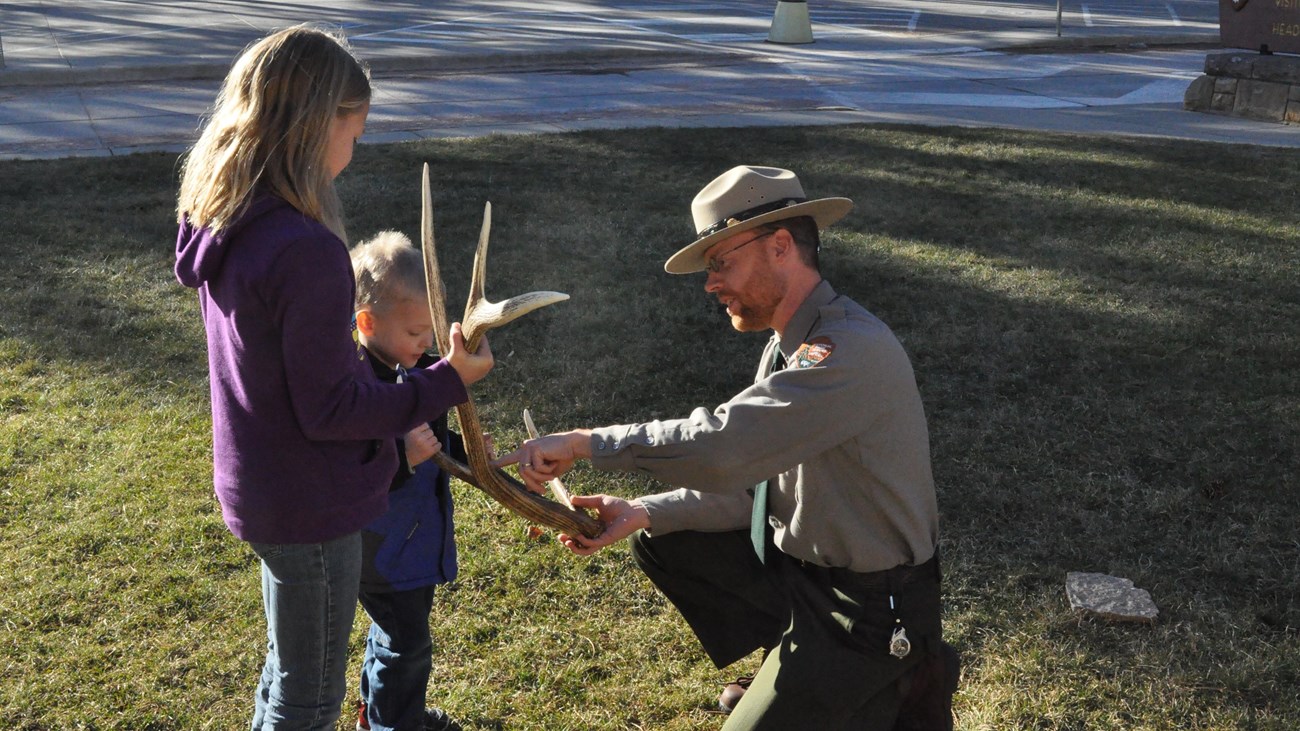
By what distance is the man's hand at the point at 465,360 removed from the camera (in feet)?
7.91

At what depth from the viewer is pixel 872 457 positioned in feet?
9.16

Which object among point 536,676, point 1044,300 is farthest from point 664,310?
point 536,676

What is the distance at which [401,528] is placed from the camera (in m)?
2.96

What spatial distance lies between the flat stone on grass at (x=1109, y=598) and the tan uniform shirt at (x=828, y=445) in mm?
1157

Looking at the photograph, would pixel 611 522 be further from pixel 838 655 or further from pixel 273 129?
pixel 273 129

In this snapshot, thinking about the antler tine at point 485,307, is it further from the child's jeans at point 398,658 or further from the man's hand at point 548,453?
the child's jeans at point 398,658

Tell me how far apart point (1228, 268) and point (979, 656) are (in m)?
4.63

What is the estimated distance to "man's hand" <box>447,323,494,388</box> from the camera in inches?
95.0

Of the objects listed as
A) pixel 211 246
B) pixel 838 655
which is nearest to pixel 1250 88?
pixel 838 655

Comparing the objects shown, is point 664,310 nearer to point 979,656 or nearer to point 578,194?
point 578,194

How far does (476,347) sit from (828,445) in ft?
2.73

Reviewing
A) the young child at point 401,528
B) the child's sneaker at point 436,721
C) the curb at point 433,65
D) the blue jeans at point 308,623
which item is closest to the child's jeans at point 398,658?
the young child at point 401,528

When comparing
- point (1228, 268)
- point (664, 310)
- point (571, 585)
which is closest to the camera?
point (571, 585)

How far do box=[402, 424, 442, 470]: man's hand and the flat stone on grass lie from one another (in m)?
2.18
